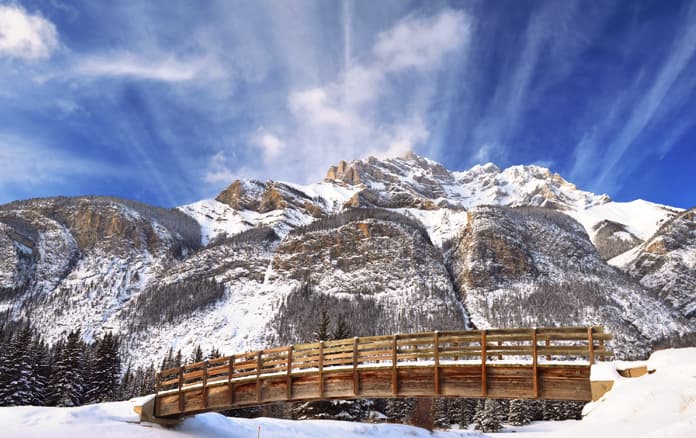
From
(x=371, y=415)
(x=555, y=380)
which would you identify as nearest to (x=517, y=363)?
(x=555, y=380)

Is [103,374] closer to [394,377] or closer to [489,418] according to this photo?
[489,418]

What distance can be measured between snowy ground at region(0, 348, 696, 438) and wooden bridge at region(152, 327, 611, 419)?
4.08 feet

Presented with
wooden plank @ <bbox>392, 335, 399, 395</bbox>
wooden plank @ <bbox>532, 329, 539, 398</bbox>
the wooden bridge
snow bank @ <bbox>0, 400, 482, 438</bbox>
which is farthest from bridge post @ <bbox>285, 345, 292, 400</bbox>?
wooden plank @ <bbox>532, 329, 539, 398</bbox>

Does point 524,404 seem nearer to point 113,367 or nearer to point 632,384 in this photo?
point 113,367

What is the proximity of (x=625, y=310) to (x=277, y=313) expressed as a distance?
14598cm

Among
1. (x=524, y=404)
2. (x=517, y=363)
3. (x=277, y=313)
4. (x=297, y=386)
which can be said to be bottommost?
(x=524, y=404)

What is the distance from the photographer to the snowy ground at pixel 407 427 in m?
11.4

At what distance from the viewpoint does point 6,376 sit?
45750mm

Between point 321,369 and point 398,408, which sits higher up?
point 321,369

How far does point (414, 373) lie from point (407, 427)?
14611mm

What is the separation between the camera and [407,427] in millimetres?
29750

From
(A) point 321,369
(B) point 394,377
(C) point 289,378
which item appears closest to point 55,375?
(C) point 289,378

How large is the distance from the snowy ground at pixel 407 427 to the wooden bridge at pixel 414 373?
1.24 metres

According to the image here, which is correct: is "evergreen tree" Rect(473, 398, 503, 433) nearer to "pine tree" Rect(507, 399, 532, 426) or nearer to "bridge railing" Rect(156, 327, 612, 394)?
"pine tree" Rect(507, 399, 532, 426)
